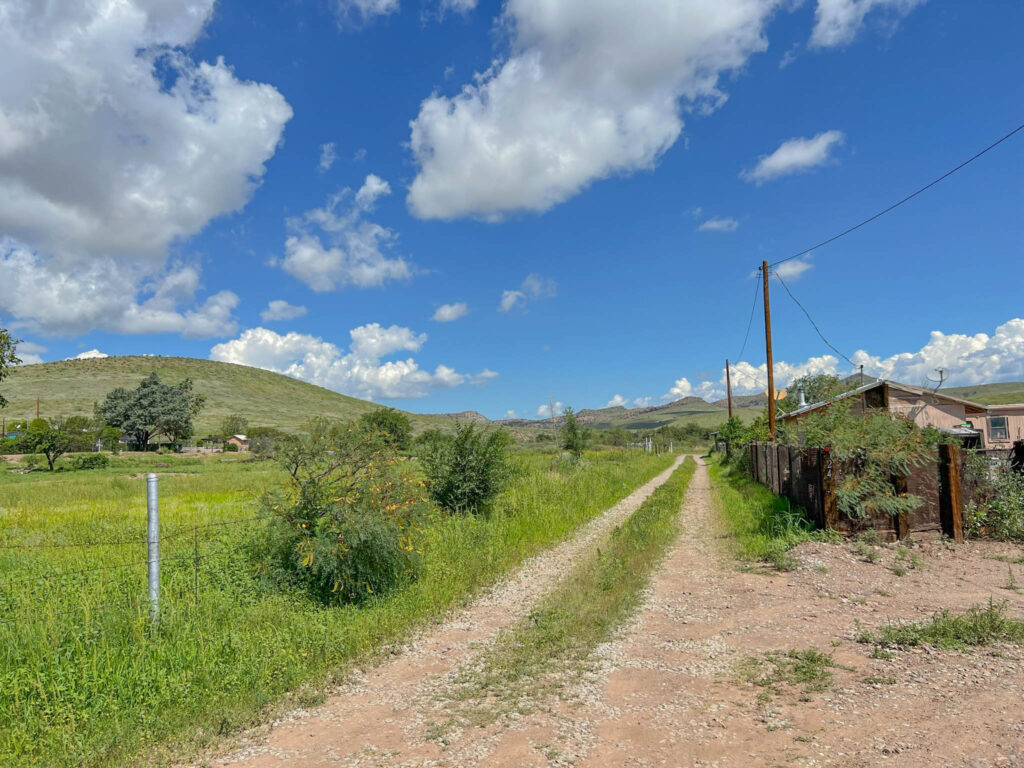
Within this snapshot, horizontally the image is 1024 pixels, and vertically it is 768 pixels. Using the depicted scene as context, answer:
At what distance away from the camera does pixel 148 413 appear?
70.7 meters

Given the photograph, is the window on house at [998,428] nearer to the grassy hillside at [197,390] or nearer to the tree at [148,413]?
the tree at [148,413]

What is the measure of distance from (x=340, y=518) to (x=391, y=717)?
3090 millimetres

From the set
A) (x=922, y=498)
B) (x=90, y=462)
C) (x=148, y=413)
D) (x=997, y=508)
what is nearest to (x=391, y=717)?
(x=922, y=498)

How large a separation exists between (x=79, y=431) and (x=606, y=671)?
79.1 metres

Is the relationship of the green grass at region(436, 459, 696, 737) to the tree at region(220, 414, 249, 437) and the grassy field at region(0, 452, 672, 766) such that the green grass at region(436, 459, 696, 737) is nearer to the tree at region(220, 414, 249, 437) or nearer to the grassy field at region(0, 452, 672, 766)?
the grassy field at region(0, 452, 672, 766)

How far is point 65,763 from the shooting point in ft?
13.5

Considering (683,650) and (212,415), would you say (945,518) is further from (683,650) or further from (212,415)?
(212,415)

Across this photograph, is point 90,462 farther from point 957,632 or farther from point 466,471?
point 957,632

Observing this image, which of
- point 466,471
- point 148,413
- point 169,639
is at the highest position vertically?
point 148,413

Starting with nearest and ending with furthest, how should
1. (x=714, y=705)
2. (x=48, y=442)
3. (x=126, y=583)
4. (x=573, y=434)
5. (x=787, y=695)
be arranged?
(x=714, y=705)
(x=787, y=695)
(x=126, y=583)
(x=573, y=434)
(x=48, y=442)

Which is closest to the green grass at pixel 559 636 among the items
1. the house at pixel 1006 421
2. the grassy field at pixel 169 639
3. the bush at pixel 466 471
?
the grassy field at pixel 169 639

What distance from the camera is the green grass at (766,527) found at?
33.6 ft

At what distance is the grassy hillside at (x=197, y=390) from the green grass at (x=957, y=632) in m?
89.6

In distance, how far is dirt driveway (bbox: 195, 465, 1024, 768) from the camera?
4.06 metres
